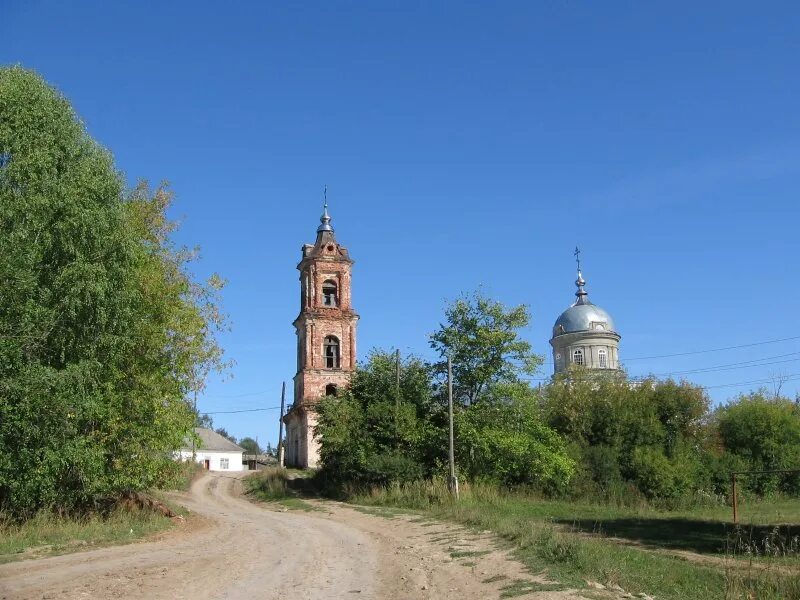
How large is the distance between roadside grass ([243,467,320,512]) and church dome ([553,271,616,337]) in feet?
108

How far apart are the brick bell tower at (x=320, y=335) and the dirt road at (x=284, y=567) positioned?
3165cm

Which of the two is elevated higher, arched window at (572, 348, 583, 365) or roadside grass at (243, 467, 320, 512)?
arched window at (572, 348, 583, 365)

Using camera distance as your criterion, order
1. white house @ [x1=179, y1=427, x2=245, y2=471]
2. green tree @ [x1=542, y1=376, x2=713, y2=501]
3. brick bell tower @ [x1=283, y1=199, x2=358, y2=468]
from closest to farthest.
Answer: green tree @ [x1=542, y1=376, x2=713, y2=501]
brick bell tower @ [x1=283, y1=199, x2=358, y2=468]
white house @ [x1=179, y1=427, x2=245, y2=471]

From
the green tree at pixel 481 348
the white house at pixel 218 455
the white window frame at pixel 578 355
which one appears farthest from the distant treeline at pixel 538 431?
the white house at pixel 218 455

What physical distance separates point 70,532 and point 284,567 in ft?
24.2

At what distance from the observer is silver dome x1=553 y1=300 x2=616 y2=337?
227 feet

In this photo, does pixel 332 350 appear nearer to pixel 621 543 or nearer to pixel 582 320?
pixel 582 320

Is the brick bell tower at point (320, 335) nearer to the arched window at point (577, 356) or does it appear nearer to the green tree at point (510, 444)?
the green tree at point (510, 444)

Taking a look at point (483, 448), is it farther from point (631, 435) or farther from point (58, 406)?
point (58, 406)

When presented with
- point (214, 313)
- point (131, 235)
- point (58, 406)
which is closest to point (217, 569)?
point (58, 406)

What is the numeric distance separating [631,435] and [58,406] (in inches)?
1243

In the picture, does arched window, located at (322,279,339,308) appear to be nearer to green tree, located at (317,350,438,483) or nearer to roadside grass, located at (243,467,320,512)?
roadside grass, located at (243,467,320,512)

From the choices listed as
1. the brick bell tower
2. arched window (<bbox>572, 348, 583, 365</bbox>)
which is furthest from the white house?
arched window (<bbox>572, 348, 583, 365</bbox>)

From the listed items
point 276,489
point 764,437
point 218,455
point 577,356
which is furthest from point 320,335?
point 218,455
